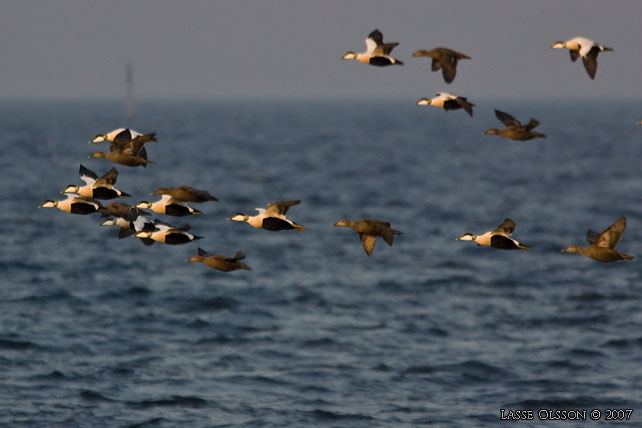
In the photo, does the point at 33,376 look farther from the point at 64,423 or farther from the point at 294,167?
the point at 294,167

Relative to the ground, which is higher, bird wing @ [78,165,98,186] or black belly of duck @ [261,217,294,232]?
bird wing @ [78,165,98,186]

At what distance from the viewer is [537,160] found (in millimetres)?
108312

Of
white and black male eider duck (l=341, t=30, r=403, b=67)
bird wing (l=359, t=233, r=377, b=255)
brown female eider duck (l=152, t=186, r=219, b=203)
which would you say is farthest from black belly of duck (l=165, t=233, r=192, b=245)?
white and black male eider duck (l=341, t=30, r=403, b=67)

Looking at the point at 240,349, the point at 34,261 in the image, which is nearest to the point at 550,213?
the point at 34,261

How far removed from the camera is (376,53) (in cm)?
1948

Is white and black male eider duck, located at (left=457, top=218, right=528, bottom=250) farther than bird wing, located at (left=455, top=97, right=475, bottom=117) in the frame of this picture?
No

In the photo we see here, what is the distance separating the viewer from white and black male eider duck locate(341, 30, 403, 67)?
Result: 19312 millimetres

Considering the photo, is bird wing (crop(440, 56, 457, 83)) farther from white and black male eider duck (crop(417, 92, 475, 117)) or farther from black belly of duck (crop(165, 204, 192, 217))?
black belly of duck (crop(165, 204, 192, 217))

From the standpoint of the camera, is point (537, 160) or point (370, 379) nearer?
point (370, 379)

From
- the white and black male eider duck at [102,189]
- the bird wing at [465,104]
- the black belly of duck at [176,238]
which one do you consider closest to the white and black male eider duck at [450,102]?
the bird wing at [465,104]

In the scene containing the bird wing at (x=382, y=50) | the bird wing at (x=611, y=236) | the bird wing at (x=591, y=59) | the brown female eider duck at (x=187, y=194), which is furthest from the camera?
the bird wing at (x=382, y=50)

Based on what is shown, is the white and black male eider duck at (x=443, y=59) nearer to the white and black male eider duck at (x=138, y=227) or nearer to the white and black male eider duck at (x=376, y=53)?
the white and black male eider duck at (x=376, y=53)

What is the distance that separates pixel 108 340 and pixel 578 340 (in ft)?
42.1

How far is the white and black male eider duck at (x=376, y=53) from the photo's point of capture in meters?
19.3
